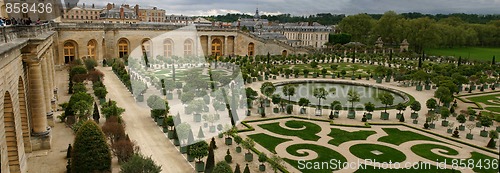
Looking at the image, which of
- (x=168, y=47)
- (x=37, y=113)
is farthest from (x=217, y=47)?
(x=37, y=113)

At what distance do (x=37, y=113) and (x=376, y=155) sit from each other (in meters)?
19.6

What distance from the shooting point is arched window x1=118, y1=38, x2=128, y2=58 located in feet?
205

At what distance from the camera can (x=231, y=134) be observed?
2527 centimetres

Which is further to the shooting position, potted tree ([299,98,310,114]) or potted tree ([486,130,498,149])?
potted tree ([299,98,310,114])

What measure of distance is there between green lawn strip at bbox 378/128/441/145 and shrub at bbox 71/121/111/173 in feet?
56.7

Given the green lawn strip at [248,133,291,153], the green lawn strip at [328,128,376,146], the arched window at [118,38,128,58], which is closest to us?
the green lawn strip at [248,133,291,153]

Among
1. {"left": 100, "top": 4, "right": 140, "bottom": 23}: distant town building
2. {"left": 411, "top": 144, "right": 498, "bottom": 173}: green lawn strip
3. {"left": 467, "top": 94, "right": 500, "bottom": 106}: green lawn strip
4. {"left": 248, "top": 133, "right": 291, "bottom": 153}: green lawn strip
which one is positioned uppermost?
{"left": 100, "top": 4, "right": 140, "bottom": 23}: distant town building

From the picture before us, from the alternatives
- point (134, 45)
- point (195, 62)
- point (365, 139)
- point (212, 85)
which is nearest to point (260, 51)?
point (195, 62)

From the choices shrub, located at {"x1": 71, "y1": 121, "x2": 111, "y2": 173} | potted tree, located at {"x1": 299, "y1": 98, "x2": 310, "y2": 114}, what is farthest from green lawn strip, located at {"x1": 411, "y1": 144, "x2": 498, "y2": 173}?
shrub, located at {"x1": 71, "y1": 121, "x2": 111, "y2": 173}

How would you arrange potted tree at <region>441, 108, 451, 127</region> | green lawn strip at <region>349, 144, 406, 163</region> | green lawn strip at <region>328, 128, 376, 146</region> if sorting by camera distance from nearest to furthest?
green lawn strip at <region>349, 144, 406, 163</region> < green lawn strip at <region>328, 128, 376, 146</region> < potted tree at <region>441, 108, 451, 127</region>

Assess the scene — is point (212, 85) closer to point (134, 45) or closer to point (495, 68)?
point (134, 45)

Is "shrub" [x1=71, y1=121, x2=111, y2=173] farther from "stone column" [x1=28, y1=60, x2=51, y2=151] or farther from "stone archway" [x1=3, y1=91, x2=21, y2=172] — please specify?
"stone column" [x1=28, y1=60, x2=51, y2=151]

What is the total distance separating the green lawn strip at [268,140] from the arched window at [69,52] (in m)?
40.1

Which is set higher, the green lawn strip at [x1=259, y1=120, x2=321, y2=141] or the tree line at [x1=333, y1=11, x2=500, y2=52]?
the tree line at [x1=333, y1=11, x2=500, y2=52]
